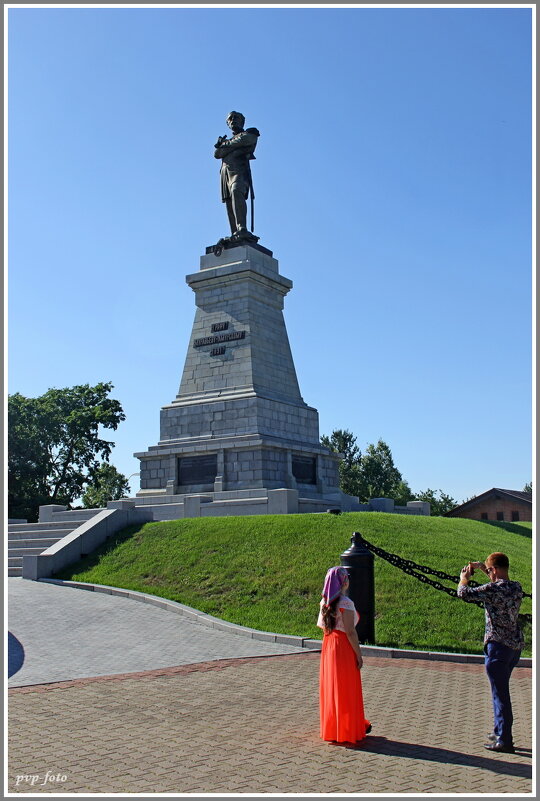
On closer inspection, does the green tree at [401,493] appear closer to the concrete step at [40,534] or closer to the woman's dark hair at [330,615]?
the concrete step at [40,534]

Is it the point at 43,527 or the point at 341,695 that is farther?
the point at 43,527

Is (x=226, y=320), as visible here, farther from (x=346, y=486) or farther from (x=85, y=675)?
(x=346, y=486)

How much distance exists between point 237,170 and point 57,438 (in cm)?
2119

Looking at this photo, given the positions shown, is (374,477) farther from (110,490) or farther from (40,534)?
(40,534)

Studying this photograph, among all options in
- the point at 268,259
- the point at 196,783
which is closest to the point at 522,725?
the point at 196,783

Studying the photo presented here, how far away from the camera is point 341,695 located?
6.47 meters

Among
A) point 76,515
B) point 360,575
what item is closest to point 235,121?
point 76,515

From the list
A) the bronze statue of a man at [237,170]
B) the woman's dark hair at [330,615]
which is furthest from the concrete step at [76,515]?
Result: the woman's dark hair at [330,615]

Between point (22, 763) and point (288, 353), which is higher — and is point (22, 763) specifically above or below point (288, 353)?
below

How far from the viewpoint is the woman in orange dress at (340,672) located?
21.0 ft

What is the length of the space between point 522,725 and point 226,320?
19.4 m

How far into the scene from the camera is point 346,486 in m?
55.5

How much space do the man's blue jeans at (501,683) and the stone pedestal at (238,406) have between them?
1566 cm

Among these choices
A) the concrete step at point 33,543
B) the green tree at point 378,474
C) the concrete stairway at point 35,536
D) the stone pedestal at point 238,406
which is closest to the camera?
the concrete stairway at point 35,536
